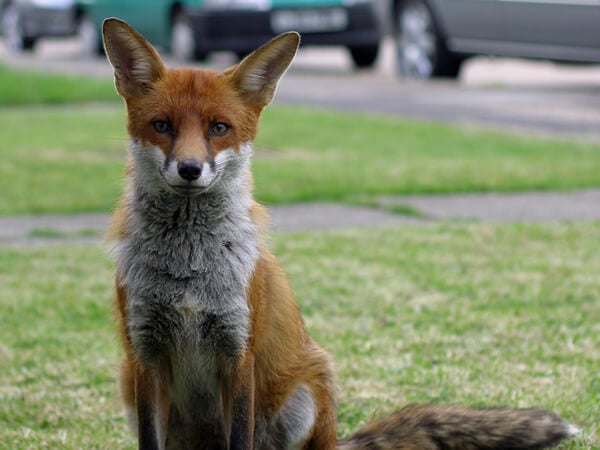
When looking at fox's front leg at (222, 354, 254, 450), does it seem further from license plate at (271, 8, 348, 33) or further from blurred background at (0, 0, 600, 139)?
license plate at (271, 8, 348, 33)

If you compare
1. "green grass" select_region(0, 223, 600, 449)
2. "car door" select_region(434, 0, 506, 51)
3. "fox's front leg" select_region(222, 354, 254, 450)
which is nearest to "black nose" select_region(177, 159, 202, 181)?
"fox's front leg" select_region(222, 354, 254, 450)

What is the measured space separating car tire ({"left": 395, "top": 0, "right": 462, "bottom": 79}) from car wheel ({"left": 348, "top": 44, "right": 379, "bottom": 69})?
7.05 feet

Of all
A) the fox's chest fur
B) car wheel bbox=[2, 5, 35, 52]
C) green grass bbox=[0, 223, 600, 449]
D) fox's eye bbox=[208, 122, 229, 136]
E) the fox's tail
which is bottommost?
car wheel bbox=[2, 5, 35, 52]

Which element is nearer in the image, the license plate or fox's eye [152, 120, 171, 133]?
fox's eye [152, 120, 171, 133]

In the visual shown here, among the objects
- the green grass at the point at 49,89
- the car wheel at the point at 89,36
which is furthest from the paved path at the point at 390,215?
the car wheel at the point at 89,36

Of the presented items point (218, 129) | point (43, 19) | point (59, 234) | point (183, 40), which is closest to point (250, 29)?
point (183, 40)

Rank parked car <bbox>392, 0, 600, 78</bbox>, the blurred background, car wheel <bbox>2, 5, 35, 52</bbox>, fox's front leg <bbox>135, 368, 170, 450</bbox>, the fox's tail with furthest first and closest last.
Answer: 1. car wheel <bbox>2, 5, 35, 52</bbox>
2. parked car <bbox>392, 0, 600, 78</bbox>
3. the blurred background
4. the fox's tail
5. fox's front leg <bbox>135, 368, 170, 450</bbox>

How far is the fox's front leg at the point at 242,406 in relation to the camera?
405 centimetres

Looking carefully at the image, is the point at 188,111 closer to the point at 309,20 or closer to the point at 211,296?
the point at 211,296

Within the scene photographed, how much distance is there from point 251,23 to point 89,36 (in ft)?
20.9

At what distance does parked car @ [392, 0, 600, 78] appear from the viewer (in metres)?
15.0

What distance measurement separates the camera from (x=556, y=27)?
15273mm

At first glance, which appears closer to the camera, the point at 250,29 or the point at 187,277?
the point at 187,277

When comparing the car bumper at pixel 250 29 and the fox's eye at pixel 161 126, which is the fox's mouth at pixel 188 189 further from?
the car bumper at pixel 250 29
